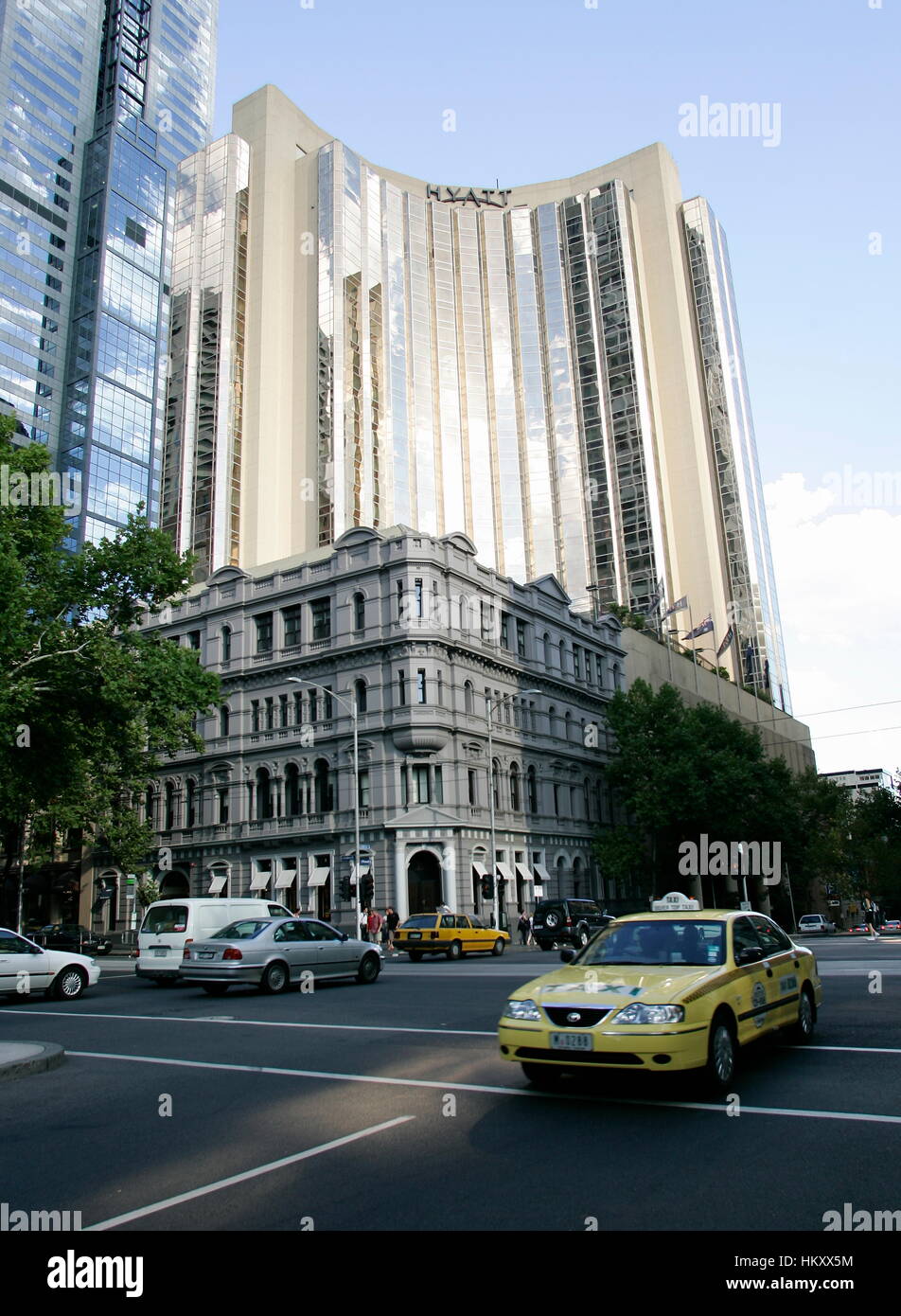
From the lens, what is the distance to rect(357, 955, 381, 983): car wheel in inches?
783

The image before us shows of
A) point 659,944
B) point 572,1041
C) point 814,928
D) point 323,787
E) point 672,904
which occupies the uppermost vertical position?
point 323,787

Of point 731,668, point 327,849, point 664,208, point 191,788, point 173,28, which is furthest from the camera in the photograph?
point 173,28

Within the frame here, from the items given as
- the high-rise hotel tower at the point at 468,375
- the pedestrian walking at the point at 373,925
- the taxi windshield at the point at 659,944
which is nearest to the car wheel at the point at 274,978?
the taxi windshield at the point at 659,944

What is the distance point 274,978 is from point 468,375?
312ft

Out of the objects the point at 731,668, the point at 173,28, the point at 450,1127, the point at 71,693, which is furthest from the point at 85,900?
the point at 173,28

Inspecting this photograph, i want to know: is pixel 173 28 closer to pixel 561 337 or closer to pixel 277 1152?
pixel 561 337

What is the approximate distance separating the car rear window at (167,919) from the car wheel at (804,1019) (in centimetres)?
1666

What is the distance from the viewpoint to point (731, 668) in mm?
105250

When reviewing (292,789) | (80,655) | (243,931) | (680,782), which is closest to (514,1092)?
(243,931)

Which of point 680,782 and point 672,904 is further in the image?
point 680,782

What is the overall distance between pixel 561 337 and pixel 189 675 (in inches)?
3470

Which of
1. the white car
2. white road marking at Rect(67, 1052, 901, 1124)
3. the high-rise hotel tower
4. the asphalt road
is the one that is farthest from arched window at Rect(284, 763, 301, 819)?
the high-rise hotel tower

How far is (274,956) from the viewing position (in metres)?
18.2

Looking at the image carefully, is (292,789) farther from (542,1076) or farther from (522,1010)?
(522,1010)
